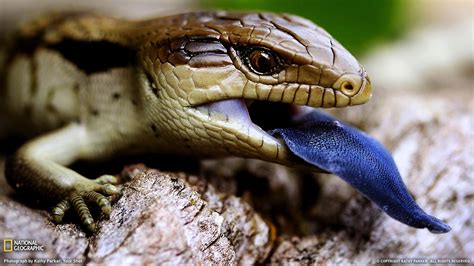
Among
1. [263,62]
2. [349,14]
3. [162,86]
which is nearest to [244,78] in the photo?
[263,62]

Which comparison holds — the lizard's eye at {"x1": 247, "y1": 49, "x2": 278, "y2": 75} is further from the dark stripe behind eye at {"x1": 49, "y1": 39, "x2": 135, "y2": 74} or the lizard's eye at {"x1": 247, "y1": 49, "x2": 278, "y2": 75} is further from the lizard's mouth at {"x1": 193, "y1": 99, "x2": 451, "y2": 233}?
the dark stripe behind eye at {"x1": 49, "y1": 39, "x2": 135, "y2": 74}

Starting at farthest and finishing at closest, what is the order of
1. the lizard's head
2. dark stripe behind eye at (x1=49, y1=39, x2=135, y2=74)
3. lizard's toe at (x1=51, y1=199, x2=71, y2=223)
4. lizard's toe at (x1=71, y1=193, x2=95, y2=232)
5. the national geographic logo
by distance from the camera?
dark stripe behind eye at (x1=49, y1=39, x2=135, y2=74) → the lizard's head → lizard's toe at (x1=51, y1=199, x2=71, y2=223) → lizard's toe at (x1=71, y1=193, x2=95, y2=232) → the national geographic logo

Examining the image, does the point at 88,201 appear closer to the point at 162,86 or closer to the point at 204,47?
the point at 162,86

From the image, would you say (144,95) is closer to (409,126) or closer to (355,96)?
(355,96)

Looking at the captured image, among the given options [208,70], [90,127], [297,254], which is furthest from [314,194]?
[90,127]

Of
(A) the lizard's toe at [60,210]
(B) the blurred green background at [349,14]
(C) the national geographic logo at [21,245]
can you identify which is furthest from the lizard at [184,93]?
(B) the blurred green background at [349,14]

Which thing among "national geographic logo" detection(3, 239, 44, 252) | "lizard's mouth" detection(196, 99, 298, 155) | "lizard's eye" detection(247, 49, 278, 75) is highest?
"lizard's eye" detection(247, 49, 278, 75)

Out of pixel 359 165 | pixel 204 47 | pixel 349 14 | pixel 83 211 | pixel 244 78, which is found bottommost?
pixel 349 14

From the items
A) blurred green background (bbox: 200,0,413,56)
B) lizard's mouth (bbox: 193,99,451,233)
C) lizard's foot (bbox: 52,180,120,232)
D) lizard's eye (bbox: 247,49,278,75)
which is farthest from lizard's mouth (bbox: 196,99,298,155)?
blurred green background (bbox: 200,0,413,56)

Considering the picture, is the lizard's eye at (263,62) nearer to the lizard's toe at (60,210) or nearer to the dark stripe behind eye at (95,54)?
the dark stripe behind eye at (95,54)
